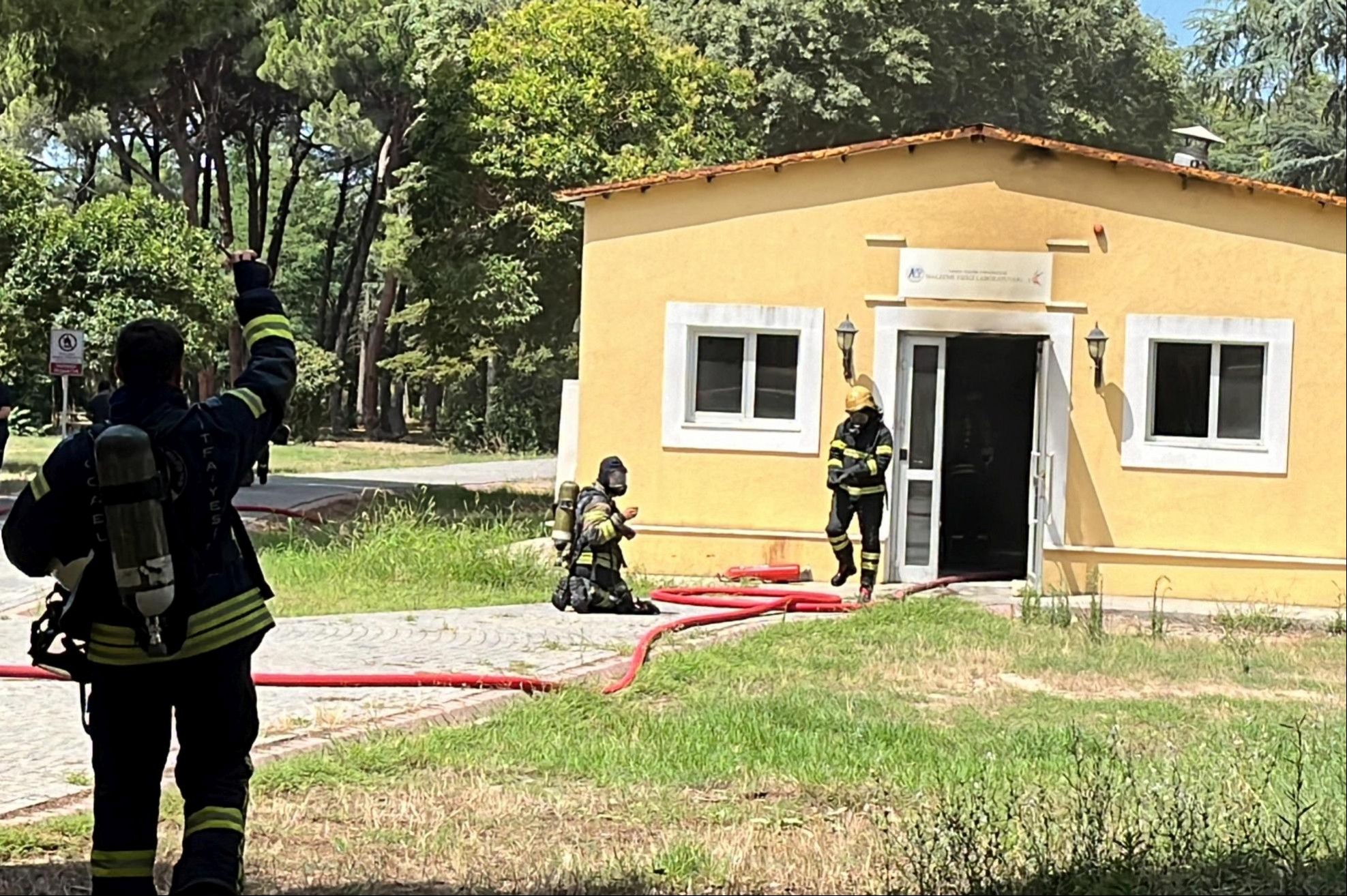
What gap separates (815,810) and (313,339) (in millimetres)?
55168

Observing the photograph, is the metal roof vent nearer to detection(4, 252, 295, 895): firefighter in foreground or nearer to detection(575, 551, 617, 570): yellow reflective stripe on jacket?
detection(575, 551, 617, 570): yellow reflective stripe on jacket

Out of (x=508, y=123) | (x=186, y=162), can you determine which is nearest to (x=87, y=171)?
(x=186, y=162)

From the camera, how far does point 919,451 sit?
15.7 m

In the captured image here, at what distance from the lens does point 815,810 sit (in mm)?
6816

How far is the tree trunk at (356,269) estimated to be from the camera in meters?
49.5

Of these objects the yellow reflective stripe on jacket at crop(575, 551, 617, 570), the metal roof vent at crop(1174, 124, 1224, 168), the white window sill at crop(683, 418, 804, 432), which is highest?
the metal roof vent at crop(1174, 124, 1224, 168)

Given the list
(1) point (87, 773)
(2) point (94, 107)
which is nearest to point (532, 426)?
(2) point (94, 107)

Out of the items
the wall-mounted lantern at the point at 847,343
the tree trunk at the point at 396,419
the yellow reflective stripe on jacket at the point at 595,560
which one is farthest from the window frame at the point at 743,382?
the tree trunk at the point at 396,419

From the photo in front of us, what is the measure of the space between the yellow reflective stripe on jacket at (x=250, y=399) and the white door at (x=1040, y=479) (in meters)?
11.4

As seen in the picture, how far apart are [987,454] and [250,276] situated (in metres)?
14.0

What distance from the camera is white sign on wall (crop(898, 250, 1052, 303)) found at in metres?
15.4

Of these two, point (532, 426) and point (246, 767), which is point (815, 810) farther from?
point (532, 426)

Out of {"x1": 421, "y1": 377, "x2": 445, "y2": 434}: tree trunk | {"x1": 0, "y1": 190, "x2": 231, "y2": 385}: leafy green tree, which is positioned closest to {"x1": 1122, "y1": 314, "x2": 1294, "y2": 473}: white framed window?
{"x1": 0, "y1": 190, "x2": 231, "y2": 385}: leafy green tree

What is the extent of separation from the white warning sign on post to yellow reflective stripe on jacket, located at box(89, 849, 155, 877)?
21.2m
